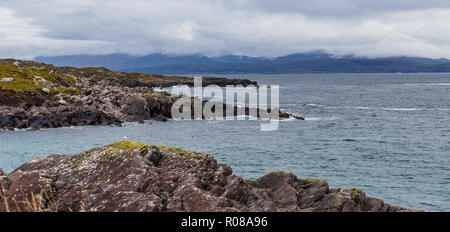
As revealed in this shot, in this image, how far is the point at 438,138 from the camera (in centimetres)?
5766

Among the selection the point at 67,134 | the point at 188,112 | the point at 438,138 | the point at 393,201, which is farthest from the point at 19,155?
the point at 438,138

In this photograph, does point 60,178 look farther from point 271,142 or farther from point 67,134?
point 67,134

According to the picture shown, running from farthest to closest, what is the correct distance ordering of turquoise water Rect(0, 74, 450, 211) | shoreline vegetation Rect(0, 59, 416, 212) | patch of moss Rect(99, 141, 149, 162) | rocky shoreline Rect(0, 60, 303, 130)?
rocky shoreline Rect(0, 60, 303, 130)
turquoise water Rect(0, 74, 450, 211)
patch of moss Rect(99, 141, 149, 162)
shoreline vegetation Rect(0, 59, 416, 212)

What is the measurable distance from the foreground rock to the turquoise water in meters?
15.1

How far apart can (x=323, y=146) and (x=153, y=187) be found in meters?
41.1

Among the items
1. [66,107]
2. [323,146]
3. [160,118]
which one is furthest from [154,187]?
[66,107]

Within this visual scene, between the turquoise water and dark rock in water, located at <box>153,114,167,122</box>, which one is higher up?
dark rock in water, located at <box>153,114,167,122</box>

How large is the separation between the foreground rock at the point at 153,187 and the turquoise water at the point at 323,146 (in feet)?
49.6

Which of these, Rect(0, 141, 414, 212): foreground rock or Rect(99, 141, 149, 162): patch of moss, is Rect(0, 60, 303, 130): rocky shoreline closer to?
Rect(99, 141, 149, 162): patch of moss

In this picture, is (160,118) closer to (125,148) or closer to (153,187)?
(125,148)

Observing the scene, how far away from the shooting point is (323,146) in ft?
170

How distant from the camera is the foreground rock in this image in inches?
509

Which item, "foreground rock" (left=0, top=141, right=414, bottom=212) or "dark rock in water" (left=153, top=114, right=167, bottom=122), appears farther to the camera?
"dark rock in water" (left=153, top=114, right=167, bottom=122)

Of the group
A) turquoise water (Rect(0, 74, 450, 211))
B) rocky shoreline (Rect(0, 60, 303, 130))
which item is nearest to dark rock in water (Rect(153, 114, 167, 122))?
rocky shoreline (Rect(0, 60, 303, 130))
